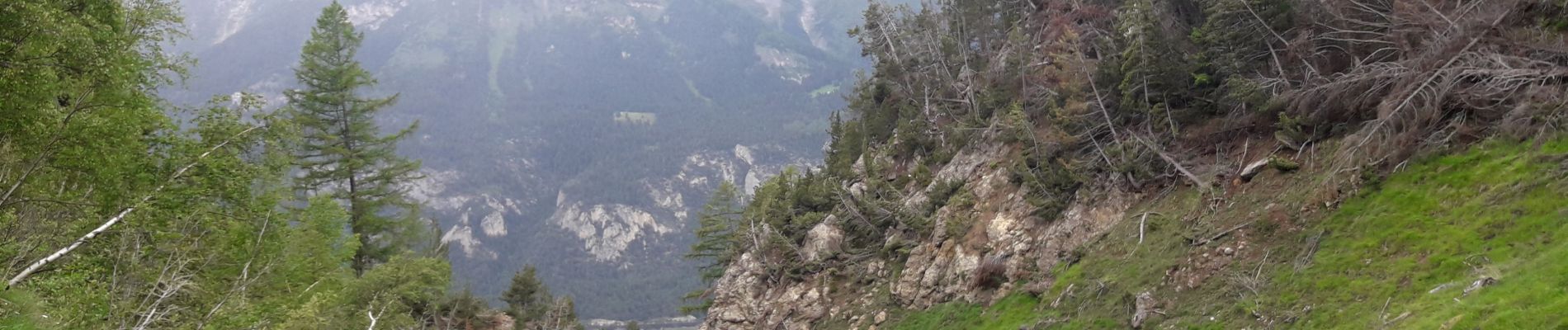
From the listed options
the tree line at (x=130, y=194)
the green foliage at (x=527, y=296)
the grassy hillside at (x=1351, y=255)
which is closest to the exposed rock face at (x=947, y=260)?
the grassy hillside at (x=1351, y=255)

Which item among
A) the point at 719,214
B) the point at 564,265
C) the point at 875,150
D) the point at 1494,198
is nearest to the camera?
the point at 1494,198

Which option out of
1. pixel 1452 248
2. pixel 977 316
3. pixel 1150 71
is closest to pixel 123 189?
pixel 977 316

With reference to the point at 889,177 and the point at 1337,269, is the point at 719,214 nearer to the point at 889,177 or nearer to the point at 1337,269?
the point at 889,177

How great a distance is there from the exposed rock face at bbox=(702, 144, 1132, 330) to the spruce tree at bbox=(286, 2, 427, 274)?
39.7 ft

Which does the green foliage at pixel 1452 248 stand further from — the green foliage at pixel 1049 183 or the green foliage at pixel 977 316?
the green foliage at pixel 1049 183

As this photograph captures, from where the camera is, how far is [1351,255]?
1288 cm

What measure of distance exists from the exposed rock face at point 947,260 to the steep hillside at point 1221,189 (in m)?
0.08

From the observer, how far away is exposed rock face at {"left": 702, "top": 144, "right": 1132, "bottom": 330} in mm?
20156

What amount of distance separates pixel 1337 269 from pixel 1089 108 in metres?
9.86

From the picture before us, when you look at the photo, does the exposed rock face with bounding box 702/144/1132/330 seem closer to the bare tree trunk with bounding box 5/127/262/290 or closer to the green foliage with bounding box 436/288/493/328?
the green foliage with bounding box 436/288/493/328

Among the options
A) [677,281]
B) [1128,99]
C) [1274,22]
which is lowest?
[677,281]

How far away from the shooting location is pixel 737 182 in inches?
6806

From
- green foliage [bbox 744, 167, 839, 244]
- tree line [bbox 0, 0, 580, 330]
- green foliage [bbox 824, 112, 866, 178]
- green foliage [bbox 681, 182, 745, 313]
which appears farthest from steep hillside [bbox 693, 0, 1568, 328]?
tree line [bbox 0, 0, 580, 330]

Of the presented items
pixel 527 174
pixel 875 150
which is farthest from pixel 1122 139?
pixel 527 174
